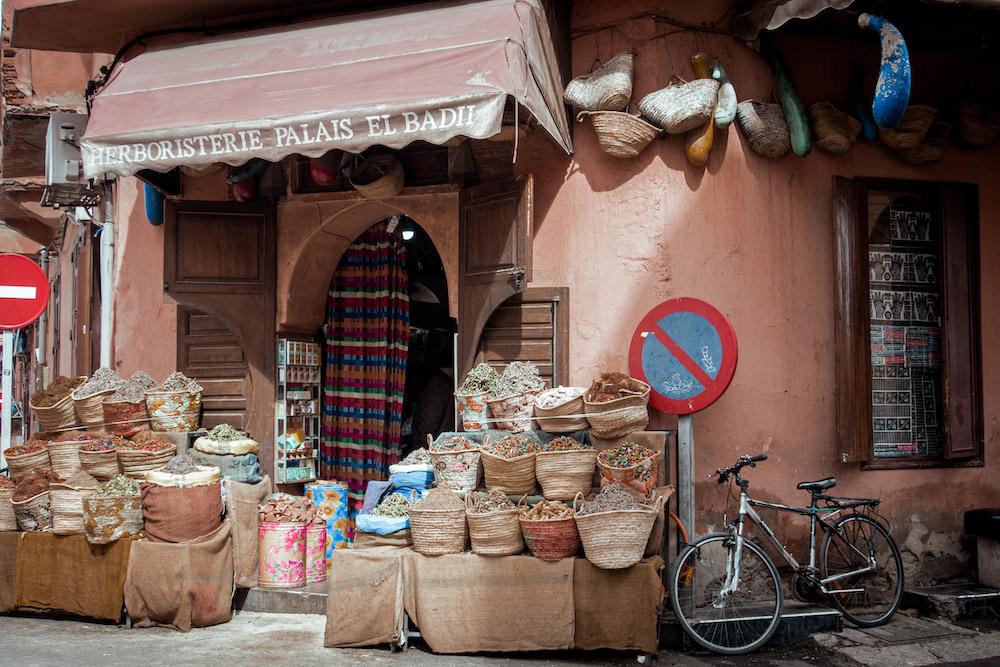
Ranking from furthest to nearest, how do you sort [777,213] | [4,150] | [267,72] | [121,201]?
[4,150]
[121,201]
[777,213]
[267,72]

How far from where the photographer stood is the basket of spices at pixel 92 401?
746 cm

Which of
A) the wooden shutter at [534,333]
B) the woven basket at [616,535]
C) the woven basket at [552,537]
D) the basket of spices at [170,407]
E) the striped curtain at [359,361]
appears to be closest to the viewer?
the woven basket at [616,535]

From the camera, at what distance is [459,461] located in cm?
613

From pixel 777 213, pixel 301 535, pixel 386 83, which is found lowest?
pixel 301 535

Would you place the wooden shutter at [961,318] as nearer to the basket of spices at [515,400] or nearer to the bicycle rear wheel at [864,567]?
the bicycle rear wheel at [864,567]

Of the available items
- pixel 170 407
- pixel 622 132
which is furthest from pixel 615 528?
pixel 170 407

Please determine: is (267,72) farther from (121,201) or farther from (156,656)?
(156,656)

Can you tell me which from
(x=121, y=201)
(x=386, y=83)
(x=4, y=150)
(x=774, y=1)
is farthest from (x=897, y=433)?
(x=4, y=150)

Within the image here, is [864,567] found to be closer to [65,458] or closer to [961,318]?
[961,318]

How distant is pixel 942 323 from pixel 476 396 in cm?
379

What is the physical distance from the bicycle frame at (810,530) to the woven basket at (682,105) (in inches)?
103

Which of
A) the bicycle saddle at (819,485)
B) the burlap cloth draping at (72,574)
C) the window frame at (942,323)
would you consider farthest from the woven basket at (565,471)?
the burlap cloth draping at (72,574)

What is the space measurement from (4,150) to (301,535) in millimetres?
8179

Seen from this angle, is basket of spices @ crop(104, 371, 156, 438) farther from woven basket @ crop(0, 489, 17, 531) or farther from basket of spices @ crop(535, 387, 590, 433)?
basket of spices @ crop(535, 387, 590, 433)
